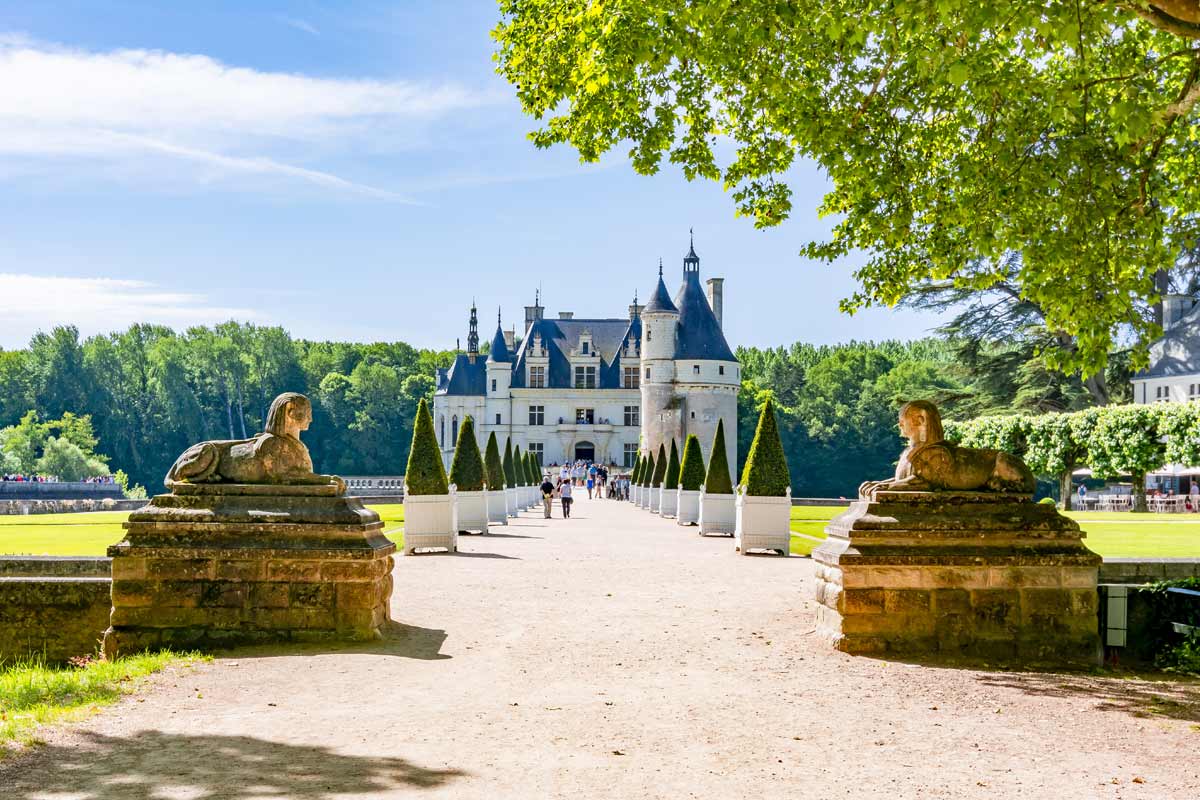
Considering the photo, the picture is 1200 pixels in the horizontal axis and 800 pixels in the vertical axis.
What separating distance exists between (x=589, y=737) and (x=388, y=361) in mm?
100054

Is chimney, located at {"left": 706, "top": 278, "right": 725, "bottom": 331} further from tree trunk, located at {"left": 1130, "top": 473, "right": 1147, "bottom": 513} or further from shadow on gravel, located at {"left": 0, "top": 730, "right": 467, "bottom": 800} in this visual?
shadow on gravel, located at {"left": 0, "top": 730, "right": 467, "bottom": 800}

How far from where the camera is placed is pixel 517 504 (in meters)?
34.4

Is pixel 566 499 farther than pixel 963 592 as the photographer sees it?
Yes

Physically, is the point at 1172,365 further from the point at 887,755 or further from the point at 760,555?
the point at 887,755

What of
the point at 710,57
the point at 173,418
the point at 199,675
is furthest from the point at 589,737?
the point at 173,418

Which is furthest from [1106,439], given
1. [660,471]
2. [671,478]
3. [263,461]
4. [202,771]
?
[202,771]

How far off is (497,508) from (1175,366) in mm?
Result: 38131

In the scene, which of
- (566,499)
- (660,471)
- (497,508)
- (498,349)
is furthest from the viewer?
(498,349)

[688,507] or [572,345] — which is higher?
[572,345]

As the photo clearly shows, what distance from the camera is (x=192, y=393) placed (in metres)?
87.6

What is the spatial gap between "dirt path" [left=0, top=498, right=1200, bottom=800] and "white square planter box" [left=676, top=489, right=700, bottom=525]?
54.9ft

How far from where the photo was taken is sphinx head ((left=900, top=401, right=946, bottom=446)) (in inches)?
334

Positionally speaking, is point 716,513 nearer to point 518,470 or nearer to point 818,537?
point 818,537

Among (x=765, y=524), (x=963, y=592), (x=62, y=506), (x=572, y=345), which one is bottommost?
(x=62, y=506)
